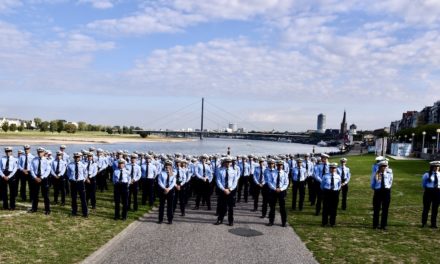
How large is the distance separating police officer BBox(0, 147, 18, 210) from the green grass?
52 cm

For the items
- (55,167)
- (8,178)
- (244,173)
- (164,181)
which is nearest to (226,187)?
(164,181)

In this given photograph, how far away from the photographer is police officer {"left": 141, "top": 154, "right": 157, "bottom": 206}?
17938 mm

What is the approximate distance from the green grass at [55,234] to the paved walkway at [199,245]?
18.1 inches

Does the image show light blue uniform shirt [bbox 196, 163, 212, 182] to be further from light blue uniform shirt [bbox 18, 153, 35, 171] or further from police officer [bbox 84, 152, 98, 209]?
light blue uniform shirt [bbox 18, 153, 35, 171]

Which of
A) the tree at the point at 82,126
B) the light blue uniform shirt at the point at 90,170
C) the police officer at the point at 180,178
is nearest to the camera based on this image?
the police officer at the point at 180,178

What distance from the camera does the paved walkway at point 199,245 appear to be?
9852 mm

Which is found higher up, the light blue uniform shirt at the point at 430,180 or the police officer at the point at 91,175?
the light blue uniform shirt at the point at 430,180

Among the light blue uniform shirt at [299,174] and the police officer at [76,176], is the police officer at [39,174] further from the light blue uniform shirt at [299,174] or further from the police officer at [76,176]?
the light blue uniform shirt at [299,174]

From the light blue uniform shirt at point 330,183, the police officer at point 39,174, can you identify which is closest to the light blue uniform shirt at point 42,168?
the police officer at point 39,174

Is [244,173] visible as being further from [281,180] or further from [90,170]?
[90,170]

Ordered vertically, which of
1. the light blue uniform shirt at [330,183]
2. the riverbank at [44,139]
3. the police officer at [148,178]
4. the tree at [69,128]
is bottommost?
the riverbank at [44,139]

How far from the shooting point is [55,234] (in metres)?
11.5

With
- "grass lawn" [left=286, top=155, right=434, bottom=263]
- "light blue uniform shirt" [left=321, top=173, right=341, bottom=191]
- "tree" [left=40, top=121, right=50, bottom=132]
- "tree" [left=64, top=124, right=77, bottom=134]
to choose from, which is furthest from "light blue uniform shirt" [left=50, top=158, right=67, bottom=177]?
"tree" [left=64, top=124, right=77, bottom=134]

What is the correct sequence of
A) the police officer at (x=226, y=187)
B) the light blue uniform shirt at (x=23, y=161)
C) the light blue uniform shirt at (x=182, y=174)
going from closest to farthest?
1. the police officer at (x=226, y=187)
2. the light blue uniform shirt at (x=182, y=174)
3. the light blue uniform shirt at (x=23, y=161)
